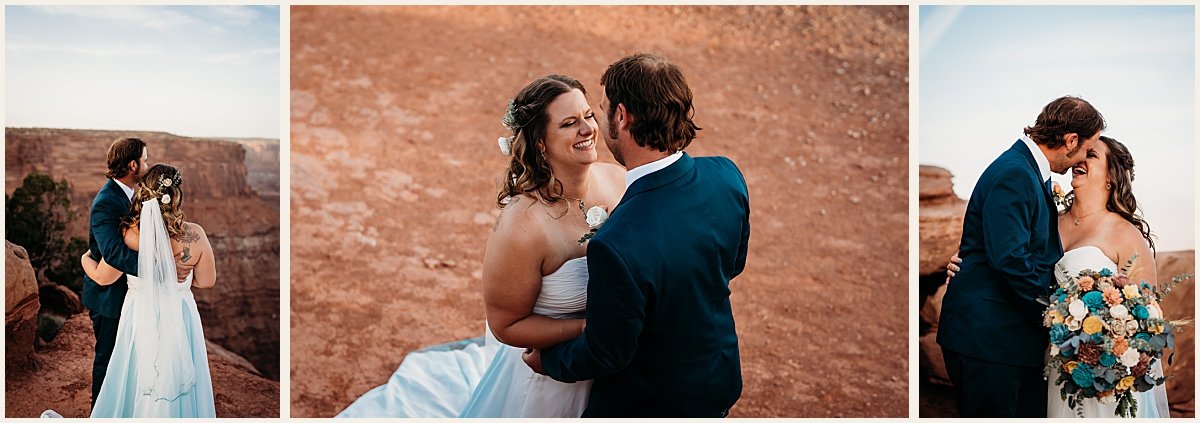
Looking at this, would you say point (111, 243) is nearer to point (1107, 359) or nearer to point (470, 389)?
point (470, 389)

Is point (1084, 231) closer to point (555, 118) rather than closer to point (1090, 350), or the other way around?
point (1090, 350)

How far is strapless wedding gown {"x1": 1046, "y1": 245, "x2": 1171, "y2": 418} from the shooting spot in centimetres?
409

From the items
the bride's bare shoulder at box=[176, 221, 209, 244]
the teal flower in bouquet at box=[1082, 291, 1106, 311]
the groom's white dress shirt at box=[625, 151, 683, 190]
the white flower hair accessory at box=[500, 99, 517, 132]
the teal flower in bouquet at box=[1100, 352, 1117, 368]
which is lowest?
the teal flower in bouquet at box=[1100, 352, 1117, 368]

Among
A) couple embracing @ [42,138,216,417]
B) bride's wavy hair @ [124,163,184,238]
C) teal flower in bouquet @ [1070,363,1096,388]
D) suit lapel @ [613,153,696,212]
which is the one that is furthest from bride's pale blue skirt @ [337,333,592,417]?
teal flower in bouquet @ [1070,363,1096,388]

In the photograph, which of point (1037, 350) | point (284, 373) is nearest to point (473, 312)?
point (284, 373)

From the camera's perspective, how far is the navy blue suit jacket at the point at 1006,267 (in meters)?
3.88

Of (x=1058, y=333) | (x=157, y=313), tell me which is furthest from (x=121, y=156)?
(x=1058, y=333)

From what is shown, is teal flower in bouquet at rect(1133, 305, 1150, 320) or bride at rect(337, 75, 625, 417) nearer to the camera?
bride at rect(337, 75, 625, 417)

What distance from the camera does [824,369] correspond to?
6.44 meters

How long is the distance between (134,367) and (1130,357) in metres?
4.27

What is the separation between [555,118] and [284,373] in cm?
216

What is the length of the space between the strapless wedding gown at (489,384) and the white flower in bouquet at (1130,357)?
2179 millimetres

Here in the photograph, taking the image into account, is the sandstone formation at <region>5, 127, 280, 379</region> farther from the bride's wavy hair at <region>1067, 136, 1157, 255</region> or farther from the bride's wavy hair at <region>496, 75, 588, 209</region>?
the bride's wavy hair at <region>1067, 136, 1157, 255</region>

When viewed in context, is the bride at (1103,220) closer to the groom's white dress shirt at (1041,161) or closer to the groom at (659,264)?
the groom's white dress shirt at (1041,161)
